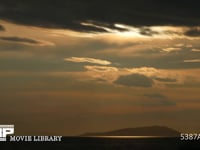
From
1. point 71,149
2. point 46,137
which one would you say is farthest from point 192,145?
point 71,149

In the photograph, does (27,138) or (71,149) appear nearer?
(27,138)

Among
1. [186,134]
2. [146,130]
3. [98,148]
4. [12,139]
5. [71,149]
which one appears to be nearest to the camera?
[12,139]

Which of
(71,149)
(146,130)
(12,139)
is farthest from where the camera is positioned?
(71,149)

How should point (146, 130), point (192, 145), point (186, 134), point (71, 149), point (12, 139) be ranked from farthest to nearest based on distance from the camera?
point (71, 149) → point (146, 130) → point (192, 145) → point (186, 134) → point (12, 139)

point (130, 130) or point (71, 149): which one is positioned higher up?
point (71, 149)

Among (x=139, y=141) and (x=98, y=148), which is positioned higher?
(x=98, y=148)

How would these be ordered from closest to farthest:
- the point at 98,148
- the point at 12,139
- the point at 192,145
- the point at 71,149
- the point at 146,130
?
the point at 12,139 → the point at 192,145 → the point at 146,130 → the point at 71,149 → the point at 98,148

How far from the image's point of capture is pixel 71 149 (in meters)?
26.5

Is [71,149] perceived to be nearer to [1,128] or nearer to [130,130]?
[130,130]

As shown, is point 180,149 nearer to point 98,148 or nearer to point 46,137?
point 46,137

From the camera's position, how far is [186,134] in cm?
750

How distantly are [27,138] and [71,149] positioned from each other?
65.0 ft

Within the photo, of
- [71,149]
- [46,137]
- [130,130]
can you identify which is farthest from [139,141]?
[71,149]

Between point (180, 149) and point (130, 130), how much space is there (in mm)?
1280
